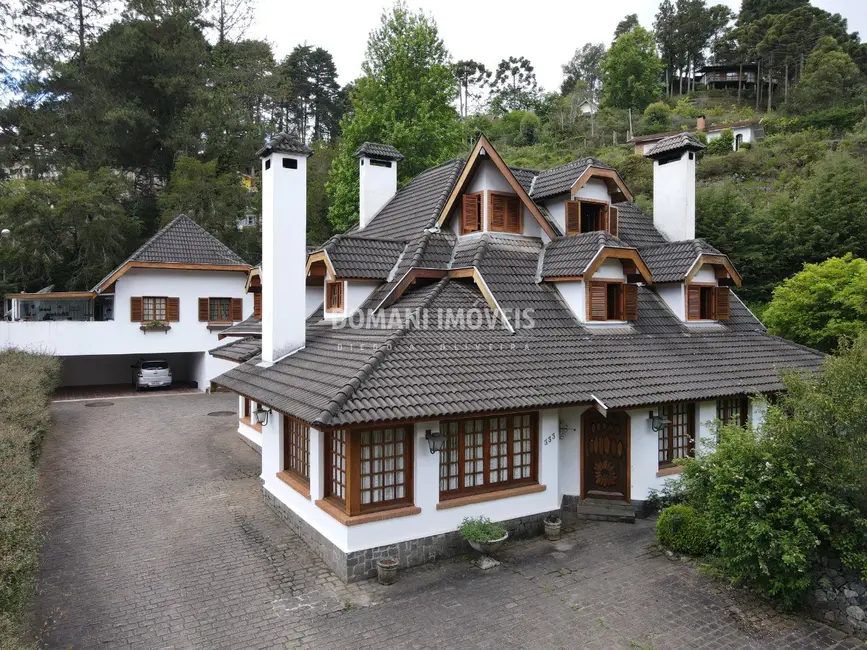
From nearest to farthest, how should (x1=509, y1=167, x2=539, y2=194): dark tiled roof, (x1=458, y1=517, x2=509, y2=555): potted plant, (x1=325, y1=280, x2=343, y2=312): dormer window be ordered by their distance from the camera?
1. (x1=458, y1=517, x2=509, y2=555): potted plant
2. (x1=325, y1=280, x2=343, y2=312): dormer window
3. (x1=509, y1=167, x2=539, y2=194): dark tiled roof

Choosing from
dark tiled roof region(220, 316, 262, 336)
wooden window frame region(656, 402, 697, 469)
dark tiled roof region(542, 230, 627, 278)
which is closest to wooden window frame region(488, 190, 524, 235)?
dark tiled roof region(542, 230, 627, 278)

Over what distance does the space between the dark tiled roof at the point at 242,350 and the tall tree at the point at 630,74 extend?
51621mm

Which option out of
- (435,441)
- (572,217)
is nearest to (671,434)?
(572,217)

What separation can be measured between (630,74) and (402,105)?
38057 mm

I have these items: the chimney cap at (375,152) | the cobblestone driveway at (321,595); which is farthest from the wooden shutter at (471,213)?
the cobblestone driveway at (321,595)

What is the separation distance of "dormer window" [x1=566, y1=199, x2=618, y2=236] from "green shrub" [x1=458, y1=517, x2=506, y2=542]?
25.8 ft

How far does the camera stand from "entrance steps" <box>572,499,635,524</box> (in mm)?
10719

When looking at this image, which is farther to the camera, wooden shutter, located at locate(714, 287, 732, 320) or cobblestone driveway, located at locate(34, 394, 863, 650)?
wooden shutter, located at locate(714, 287, 732, 320)

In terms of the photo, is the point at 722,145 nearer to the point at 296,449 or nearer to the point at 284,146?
the point at 284,146

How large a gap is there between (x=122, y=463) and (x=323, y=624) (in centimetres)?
971

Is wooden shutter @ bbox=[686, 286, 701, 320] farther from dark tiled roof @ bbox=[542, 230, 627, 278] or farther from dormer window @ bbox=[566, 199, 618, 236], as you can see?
dark tiled roof @ bbox=[542, 230, 627, 278]

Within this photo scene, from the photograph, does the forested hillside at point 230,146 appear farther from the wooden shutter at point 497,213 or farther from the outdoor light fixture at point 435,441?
the outdoor light fixture at point 435,441

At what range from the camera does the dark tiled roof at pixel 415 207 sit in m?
13.9

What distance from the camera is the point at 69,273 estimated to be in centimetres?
2855
